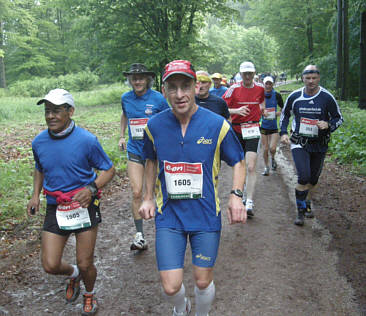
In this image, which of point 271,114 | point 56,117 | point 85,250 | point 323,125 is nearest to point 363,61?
point 271,114

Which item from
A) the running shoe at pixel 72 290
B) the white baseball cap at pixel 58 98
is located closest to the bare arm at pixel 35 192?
the white baseball cap at pixel 58 98

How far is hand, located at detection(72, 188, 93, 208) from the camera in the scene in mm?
3340

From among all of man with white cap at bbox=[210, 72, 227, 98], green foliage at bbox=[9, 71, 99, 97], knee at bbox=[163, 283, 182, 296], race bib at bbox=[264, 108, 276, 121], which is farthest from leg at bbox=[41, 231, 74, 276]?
green foliage at bbox=[9, 71, 99, 97]

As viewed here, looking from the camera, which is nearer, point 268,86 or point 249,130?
point 249,130

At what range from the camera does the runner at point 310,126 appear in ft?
19.2

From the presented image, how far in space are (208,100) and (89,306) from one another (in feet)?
12.5

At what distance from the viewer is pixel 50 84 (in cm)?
3472

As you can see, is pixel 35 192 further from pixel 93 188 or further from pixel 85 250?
pixel 85 250

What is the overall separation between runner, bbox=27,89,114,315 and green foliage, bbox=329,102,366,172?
766 cm

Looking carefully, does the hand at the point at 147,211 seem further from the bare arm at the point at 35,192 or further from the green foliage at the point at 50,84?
the green foliage at the point at 50,84

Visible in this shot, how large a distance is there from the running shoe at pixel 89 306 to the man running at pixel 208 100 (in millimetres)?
3512

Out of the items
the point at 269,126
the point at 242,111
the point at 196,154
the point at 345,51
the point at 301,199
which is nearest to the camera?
the point at 196,154

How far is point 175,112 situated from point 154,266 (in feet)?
7.83

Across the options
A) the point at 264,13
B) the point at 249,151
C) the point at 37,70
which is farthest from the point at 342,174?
the point at 37,70
